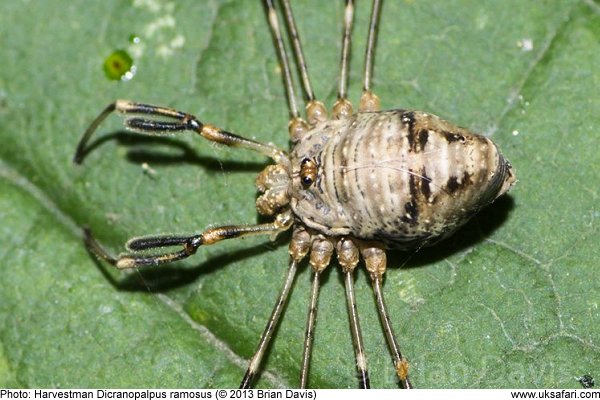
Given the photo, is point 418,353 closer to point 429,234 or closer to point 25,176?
point 429,234

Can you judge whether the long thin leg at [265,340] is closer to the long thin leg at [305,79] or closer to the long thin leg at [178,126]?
the long thin leg at [178,126]

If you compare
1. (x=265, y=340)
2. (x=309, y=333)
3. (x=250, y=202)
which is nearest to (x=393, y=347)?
(x=309, y=333)

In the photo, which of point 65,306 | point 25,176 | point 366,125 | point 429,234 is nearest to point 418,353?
point 429,234

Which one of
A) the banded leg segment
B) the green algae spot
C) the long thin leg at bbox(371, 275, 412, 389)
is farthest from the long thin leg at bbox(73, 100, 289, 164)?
the long thin leg at bbox(371, 275, 412, 389)

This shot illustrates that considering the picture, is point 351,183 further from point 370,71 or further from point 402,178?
point 370,71

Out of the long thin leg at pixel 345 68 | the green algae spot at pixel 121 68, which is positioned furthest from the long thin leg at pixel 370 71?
the green algae spot at pixel 121 68
